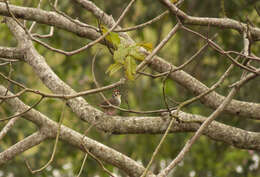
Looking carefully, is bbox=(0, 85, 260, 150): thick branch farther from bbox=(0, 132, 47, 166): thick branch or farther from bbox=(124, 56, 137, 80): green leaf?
bbox=(124, 56, 137, 80): green leaf

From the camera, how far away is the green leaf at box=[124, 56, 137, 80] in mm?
Result: 2635

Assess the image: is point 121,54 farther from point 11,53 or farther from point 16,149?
point 11,53

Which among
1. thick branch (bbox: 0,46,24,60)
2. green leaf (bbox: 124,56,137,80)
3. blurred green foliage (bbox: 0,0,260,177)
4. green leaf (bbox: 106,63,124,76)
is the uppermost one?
green leaf (bbox: 124,56,137,80)

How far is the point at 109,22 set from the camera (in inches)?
155

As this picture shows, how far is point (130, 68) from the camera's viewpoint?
2.66 meters

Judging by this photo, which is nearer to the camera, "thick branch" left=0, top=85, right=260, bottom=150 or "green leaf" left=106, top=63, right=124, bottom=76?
"green leaf" left=106, top=63, right=124, bottom=76

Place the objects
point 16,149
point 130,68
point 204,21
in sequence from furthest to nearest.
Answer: point 16,149, point 204,21, point 130,68

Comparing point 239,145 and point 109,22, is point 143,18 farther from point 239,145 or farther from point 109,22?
point 239,145

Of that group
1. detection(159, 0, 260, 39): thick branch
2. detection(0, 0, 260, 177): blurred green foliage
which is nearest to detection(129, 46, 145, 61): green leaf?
detection(159, 0, 260, 39): thick branch

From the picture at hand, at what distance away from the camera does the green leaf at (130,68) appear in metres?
→ 2.63

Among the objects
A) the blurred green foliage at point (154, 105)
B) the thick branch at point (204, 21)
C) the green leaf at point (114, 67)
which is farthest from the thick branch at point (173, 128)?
the blurred green foliage at point (154, 105)

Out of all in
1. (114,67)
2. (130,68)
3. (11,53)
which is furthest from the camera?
(11,53)

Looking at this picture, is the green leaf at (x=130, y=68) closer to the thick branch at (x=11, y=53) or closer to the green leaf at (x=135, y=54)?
the green leaf at (x=135, y=54)

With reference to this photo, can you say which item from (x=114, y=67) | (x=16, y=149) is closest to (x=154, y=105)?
(x=16, y=149)
